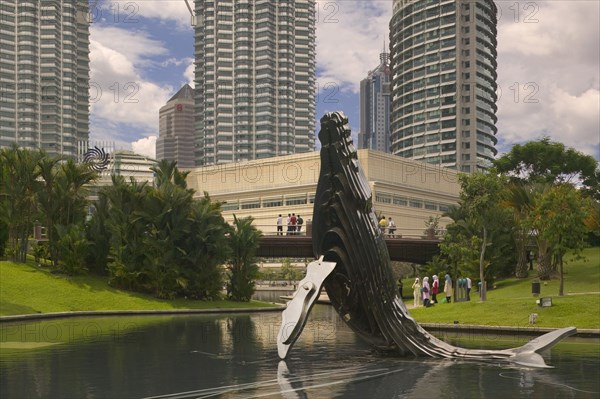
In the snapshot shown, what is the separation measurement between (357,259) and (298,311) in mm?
2978

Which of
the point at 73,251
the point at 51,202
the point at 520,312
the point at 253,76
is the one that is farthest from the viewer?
the point at 253,76

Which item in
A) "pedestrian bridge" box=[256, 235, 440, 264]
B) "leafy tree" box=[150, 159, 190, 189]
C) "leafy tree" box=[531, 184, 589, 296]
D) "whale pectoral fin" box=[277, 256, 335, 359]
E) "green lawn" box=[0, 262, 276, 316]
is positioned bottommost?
"green lawn" box=[0, 262, 276, 316]

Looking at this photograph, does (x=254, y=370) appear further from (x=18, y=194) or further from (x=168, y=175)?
Answer: (x=18, y=194)

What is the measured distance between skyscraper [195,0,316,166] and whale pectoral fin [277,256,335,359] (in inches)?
5887

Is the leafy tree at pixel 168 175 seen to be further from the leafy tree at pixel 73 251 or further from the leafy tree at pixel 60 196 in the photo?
the leafy tree at pixel 73 251

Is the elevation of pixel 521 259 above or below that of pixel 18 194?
below

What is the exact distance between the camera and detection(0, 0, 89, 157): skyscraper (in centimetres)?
15075

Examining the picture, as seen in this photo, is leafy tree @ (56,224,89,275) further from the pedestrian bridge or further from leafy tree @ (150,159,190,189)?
the pedestrian bridge

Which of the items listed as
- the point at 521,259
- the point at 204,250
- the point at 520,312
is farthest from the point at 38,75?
the point at 520,312

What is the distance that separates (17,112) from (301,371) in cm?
15076

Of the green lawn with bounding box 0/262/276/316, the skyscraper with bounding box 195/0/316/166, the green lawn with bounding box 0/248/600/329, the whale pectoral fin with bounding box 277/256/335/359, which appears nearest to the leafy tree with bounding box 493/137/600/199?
the green lawn with bounding box 0/248/600/329

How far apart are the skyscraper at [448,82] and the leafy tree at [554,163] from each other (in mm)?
64101

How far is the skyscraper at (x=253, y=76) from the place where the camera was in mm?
166000

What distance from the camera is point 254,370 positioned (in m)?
17.9
